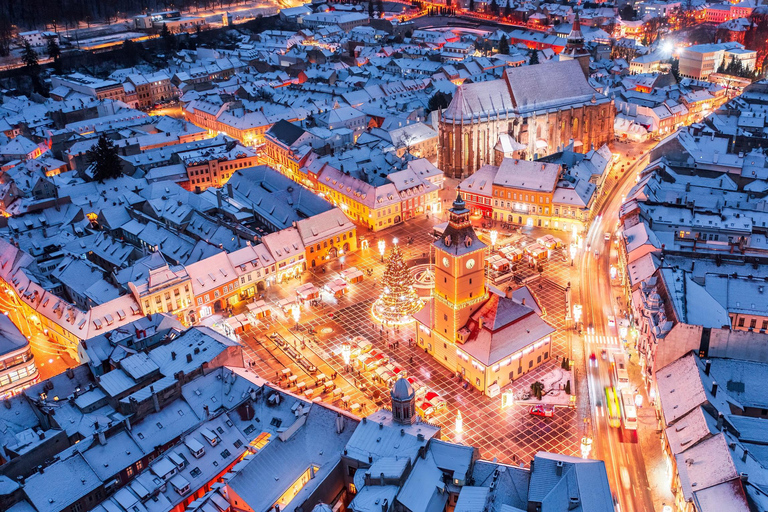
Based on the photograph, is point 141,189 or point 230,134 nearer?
point 141,189

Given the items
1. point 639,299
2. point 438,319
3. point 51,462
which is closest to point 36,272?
point 51,462

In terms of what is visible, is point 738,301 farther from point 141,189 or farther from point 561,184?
point 141,189

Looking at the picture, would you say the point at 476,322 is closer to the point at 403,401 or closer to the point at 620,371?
the point at 620,371

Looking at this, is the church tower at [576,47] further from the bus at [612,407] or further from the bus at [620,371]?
the bus at [612,407]

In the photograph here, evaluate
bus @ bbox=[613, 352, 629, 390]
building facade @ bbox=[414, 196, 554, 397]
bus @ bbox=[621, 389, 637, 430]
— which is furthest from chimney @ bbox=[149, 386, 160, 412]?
bus @ bbox=[613, 352, 629, 390]

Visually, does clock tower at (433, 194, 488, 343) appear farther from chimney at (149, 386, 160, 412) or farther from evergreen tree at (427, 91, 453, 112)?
evergreen tree at (427, 91, 453, 112)

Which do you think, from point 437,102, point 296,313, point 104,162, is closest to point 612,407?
point 296,313

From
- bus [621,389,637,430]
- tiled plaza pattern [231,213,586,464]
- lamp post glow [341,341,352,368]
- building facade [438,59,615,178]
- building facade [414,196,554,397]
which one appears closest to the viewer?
bus [621,389,637,430]
